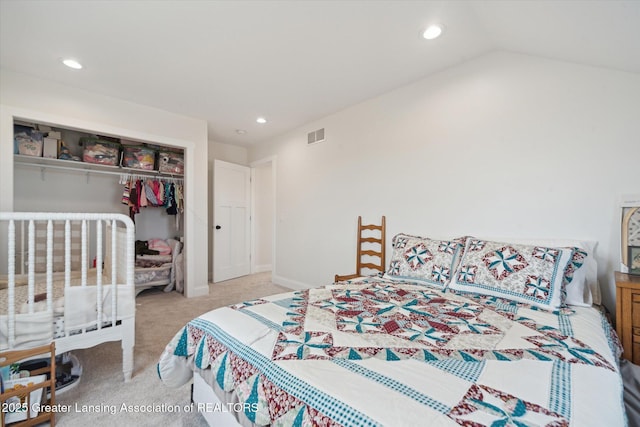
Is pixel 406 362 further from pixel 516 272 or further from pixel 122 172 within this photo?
pixel 122 172

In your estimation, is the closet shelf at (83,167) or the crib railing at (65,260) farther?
the closet shelf at (83,167)

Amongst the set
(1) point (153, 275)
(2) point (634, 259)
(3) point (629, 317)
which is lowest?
(1) point (153, 275)

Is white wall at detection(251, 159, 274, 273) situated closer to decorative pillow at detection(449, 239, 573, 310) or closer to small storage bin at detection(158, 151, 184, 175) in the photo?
small storage bin at detection(158, 151, 184, 175)

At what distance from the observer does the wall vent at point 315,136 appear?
3613mm

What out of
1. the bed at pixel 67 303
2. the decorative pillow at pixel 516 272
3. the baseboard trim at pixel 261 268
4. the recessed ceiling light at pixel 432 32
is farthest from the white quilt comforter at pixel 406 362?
the baseboard trim at pixel 261 268

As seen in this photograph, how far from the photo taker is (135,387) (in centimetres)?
170

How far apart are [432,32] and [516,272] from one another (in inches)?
68.0

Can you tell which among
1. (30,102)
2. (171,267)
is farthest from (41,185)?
(171,267)

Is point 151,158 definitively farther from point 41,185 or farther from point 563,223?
point 563,223

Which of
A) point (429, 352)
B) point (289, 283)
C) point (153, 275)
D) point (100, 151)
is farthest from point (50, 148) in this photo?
point (429, 352)

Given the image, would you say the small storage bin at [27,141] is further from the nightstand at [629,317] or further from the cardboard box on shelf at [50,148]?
the nightstand at [629,317]

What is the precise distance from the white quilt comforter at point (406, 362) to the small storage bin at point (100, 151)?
3.06 meters

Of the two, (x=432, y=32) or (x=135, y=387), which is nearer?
(x=135, y=387)

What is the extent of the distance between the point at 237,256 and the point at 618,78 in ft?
15.6
